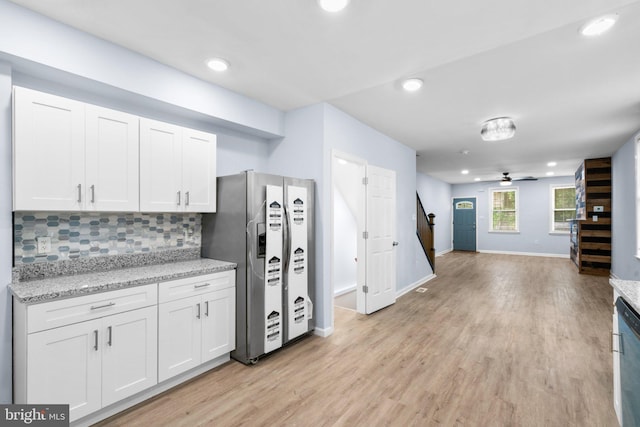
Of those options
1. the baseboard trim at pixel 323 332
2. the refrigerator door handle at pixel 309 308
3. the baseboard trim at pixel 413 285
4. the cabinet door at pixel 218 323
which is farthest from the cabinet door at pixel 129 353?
the baseboard trim at pixel 413 285

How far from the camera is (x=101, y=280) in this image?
2.08m

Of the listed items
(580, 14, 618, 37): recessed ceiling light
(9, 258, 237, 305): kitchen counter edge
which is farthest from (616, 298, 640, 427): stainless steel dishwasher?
(9, 258, 237, 305): kitchen counter edge

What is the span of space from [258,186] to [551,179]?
35.1 ft

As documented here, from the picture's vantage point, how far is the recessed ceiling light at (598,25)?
6.41 ft

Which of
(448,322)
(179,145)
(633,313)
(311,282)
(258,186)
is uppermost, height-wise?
(179,145)

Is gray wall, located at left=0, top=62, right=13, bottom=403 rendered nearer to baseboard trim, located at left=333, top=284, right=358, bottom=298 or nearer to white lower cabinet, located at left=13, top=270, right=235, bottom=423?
white lower cabinet, located at left=13, top=270, right=235, bottom=423

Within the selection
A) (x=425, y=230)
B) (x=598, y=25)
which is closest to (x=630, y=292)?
(x=598, y=25)

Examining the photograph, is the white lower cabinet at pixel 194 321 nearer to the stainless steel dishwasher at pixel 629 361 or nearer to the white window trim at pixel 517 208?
the stainless steel dishwasher at pixel 629 361

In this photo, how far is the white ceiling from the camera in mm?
1909

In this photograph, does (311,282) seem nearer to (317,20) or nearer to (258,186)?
(258,186)

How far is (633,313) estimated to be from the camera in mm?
1505

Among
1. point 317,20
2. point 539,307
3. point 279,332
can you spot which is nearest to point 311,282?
point 279,332

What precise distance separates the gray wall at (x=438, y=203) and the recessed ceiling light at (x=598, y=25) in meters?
6.75

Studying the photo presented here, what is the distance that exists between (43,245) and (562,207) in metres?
12.3
